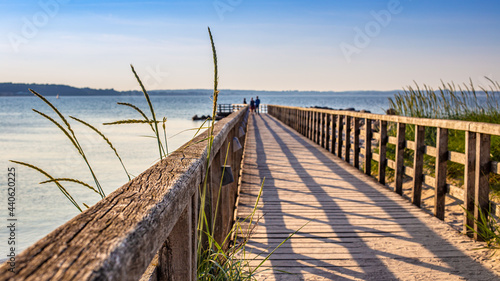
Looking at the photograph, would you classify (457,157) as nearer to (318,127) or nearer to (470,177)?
(470,177)

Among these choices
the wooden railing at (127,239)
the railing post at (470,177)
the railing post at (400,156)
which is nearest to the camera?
the wooden railing at (127,239)

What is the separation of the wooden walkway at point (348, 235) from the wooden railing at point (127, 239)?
102 cm

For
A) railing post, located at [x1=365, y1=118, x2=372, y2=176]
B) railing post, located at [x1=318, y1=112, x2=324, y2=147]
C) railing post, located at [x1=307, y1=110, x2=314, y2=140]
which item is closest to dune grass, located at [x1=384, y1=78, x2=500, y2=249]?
railing post, located at [x1=365, y1=118, x2=372, y2=176]

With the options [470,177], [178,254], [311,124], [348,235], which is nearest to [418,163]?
[470,177]

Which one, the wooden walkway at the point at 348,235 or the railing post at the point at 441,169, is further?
the railing post at the point at 441,169

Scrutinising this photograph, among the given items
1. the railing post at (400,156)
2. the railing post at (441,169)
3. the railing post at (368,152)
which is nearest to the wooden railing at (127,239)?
the railing post at (441,169)

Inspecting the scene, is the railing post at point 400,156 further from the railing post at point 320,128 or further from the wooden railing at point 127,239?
the railing post at point 320,128

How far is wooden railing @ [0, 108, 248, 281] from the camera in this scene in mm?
631

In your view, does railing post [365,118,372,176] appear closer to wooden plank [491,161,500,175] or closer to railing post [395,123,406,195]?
railing post [395,123,406,195]

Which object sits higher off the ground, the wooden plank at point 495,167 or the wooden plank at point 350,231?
the wooden plank at point 495,167

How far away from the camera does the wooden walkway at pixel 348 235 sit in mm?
2846

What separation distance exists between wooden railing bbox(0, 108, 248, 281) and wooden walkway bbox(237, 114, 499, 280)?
1.02 m

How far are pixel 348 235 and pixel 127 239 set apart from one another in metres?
3.13

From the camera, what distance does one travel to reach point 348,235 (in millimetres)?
3627
